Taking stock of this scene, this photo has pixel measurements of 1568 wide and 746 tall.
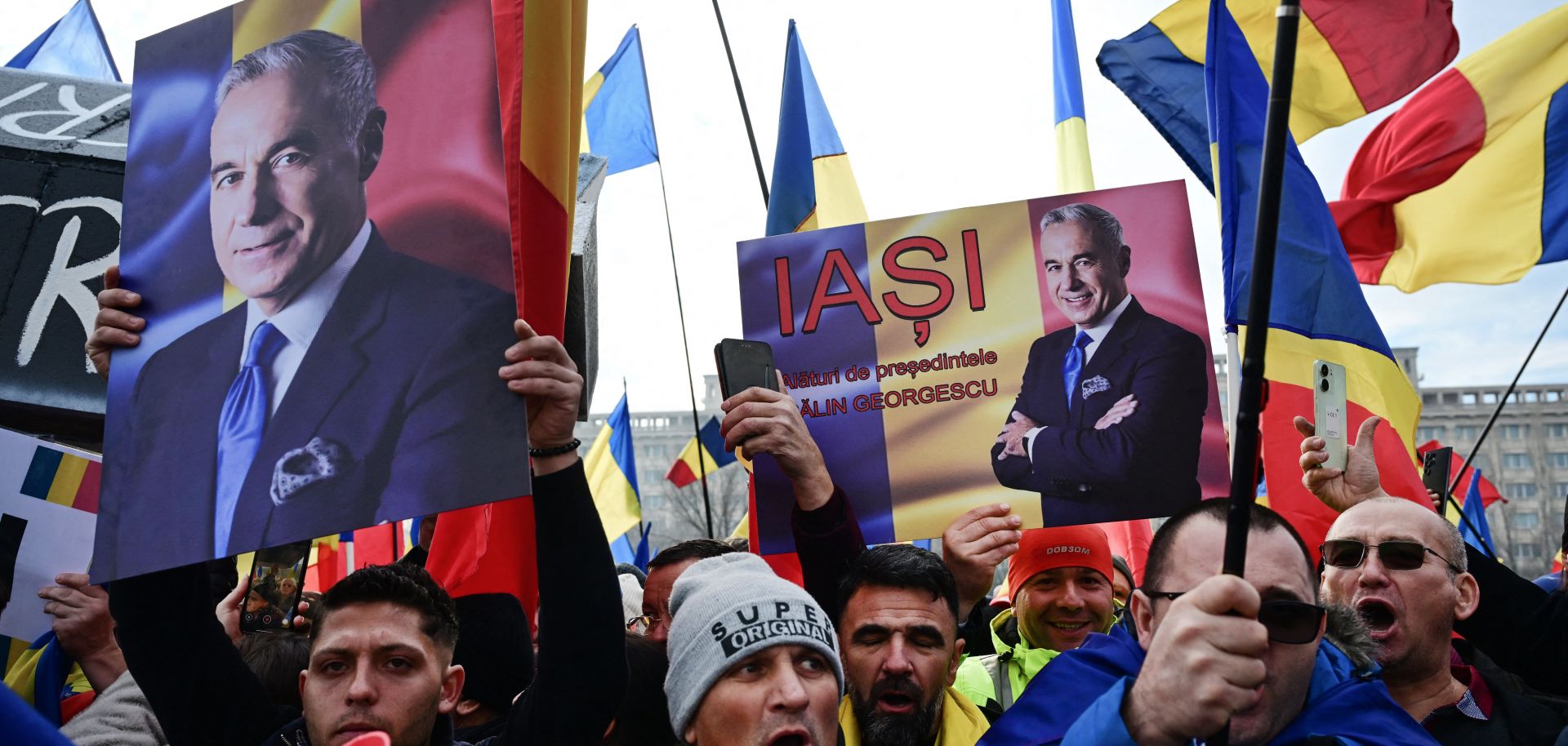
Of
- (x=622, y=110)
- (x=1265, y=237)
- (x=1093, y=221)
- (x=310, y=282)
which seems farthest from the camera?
(x=622, y=110)

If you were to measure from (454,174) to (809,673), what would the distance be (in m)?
1.35

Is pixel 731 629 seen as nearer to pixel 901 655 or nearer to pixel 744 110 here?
pixel 901 655

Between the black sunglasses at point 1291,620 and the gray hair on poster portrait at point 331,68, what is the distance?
1.95 meters

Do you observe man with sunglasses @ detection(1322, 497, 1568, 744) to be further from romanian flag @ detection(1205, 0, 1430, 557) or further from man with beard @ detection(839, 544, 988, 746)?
man with beard @ detection(839, 544, 988, 746)

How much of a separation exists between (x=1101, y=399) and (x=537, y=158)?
181 cm

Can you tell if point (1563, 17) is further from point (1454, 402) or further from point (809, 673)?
point (1454, 402)

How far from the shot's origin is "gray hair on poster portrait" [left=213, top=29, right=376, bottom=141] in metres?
2.67

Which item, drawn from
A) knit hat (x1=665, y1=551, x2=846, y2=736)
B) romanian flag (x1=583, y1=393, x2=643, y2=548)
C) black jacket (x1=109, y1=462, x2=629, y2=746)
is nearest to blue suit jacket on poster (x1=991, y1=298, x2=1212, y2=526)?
knit hat (x1=665, y1=551, x2=846, y2=736)

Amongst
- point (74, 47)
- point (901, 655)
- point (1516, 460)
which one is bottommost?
point (1516, 460)

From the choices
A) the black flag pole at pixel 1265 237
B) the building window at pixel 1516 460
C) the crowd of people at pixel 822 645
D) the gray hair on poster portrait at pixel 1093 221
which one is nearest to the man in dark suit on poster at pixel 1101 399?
the gray hair on poster portrait at pixel 1093 221

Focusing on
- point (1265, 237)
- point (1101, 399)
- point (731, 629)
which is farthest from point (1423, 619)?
point (1265, 237)

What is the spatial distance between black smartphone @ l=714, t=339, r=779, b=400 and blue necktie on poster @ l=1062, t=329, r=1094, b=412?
920 millimetres

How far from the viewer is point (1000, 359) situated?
12.9 ft

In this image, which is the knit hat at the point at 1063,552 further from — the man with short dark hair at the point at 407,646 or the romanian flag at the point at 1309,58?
the man with short dark hair at the point at 407,646
